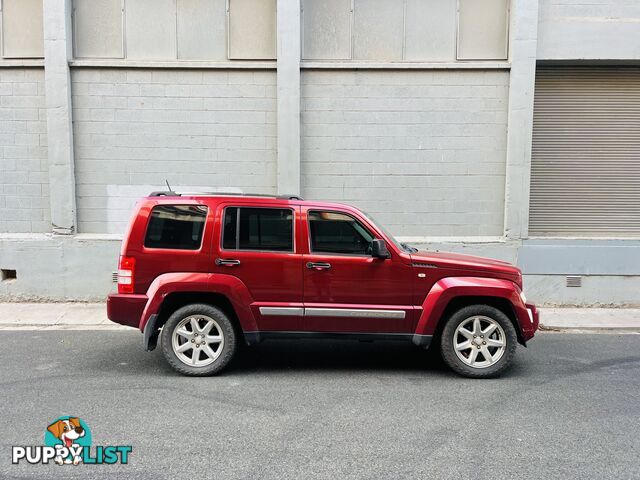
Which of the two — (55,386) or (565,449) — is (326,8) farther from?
(565,449)

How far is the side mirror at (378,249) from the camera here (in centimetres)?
518

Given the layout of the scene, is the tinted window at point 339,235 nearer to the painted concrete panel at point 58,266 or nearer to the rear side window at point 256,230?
the rear side window at point 256,230

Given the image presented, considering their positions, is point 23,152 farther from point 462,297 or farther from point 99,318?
point 462,297

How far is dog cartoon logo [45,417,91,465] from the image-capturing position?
361cm

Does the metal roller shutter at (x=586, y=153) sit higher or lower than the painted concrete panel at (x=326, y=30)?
lower

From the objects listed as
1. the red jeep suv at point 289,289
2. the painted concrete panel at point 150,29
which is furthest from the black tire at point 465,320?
the painted concrete panel at point 150,29

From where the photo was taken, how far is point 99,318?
8117 mm

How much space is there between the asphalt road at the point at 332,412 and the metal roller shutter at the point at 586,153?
3803 mm

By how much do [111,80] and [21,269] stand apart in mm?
3881

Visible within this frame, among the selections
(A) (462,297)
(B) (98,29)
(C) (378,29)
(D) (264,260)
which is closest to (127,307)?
(D) (264,260)

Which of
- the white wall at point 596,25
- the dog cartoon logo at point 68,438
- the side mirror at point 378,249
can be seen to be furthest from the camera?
the white wall at point 596,25

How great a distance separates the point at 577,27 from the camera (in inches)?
359

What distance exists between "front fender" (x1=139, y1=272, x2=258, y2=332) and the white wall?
771 centimetres

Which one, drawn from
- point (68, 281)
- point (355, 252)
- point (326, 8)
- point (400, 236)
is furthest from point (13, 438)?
point (326, 8)
